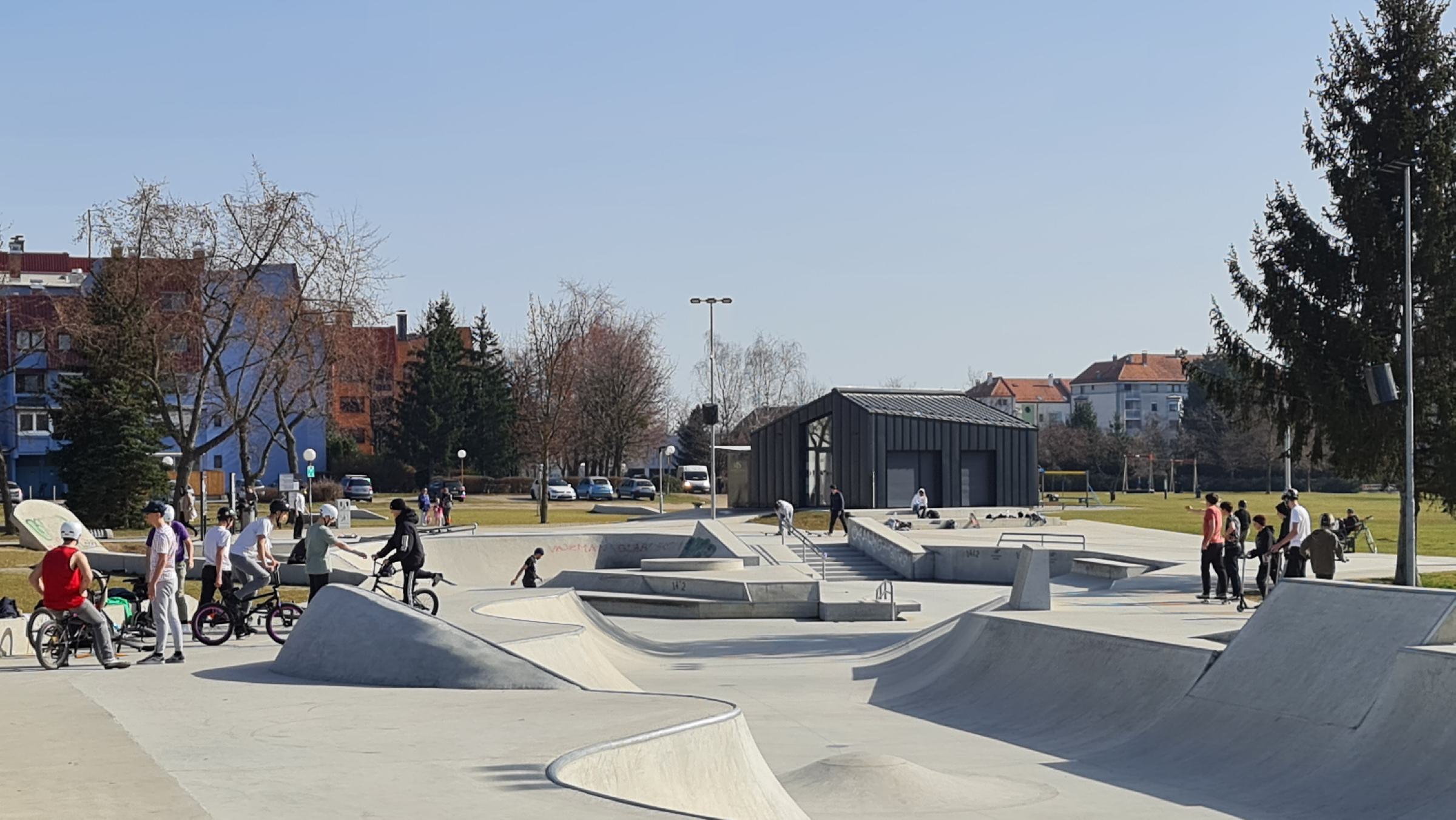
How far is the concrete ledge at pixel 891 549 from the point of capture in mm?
33750

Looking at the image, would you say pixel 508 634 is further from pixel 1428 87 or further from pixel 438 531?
pixel 438 531

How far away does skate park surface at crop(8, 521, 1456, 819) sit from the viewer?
28.1 feet

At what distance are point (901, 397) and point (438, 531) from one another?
71.3 ft

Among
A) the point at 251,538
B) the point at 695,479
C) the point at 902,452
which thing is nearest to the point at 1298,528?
the point at 251,538

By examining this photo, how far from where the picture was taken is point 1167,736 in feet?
42.0

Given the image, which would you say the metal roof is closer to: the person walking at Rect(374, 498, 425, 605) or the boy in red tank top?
the person walking at Rect(374, 498, 425, 605)

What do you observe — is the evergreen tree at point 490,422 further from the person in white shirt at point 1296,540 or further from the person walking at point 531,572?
the person in white shirt at point 1296,540

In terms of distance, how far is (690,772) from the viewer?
927 centimetres

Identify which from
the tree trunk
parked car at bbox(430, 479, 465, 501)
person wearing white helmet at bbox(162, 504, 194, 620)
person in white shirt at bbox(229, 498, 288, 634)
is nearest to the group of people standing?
the tree trunk

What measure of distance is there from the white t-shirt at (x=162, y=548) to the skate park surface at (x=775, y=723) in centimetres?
103

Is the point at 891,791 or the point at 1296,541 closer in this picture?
the point at 891,791

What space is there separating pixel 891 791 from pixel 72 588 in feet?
26.5

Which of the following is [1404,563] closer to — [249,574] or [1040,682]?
[1040,682]

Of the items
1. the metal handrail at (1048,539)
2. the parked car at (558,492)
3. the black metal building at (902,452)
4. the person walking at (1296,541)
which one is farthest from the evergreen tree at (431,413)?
the person walking at (1296,541)
